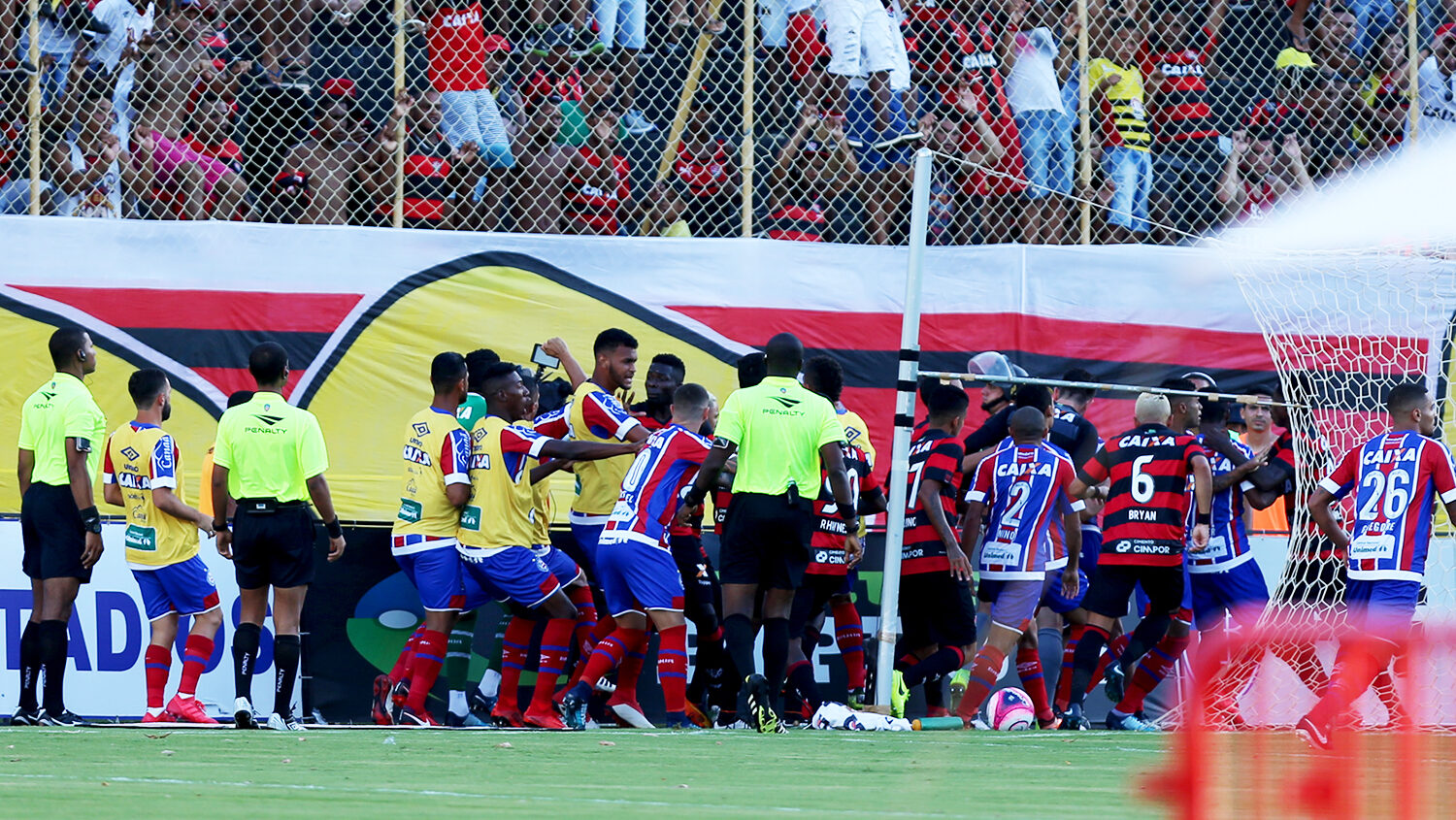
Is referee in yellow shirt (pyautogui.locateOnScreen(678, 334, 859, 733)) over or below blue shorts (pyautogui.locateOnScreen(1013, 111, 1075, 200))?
below

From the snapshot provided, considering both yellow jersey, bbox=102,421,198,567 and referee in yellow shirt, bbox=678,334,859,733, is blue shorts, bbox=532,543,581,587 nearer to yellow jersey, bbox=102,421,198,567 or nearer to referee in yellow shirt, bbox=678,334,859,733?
referee in yellow shirt, bbox=678,334,859,733

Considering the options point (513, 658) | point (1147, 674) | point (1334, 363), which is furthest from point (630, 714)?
point (1334, 363)

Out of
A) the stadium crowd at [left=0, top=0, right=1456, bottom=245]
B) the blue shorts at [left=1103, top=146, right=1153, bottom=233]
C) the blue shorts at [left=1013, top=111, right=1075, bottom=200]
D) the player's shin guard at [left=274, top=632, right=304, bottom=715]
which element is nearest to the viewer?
the player's shin guard at [left=274, top=632, right=304, bottom=715]

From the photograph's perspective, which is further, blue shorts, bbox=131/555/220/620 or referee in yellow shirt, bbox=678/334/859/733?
blue shorts, bbox=131/555/220/620

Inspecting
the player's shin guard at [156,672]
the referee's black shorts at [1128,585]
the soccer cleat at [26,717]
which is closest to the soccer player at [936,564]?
the referee's black shorts at [1128,585]

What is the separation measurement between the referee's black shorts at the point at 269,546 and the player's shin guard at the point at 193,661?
440 mm

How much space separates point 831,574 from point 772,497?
92 cm

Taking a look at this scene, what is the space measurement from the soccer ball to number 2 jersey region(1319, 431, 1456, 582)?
1940mm

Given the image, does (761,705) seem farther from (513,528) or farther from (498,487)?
(498,487)

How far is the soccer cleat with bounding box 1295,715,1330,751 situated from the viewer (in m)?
8.66

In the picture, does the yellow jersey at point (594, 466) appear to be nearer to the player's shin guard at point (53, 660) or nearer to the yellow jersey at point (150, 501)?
the yellow jersey at point (150, 501)

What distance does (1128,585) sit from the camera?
38.1 ft

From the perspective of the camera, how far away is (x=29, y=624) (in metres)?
10.6

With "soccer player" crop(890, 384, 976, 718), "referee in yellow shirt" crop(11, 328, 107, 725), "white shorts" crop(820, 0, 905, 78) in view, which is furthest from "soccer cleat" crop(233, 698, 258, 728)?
"white shorts" crop(820, 0, 905, 78)
